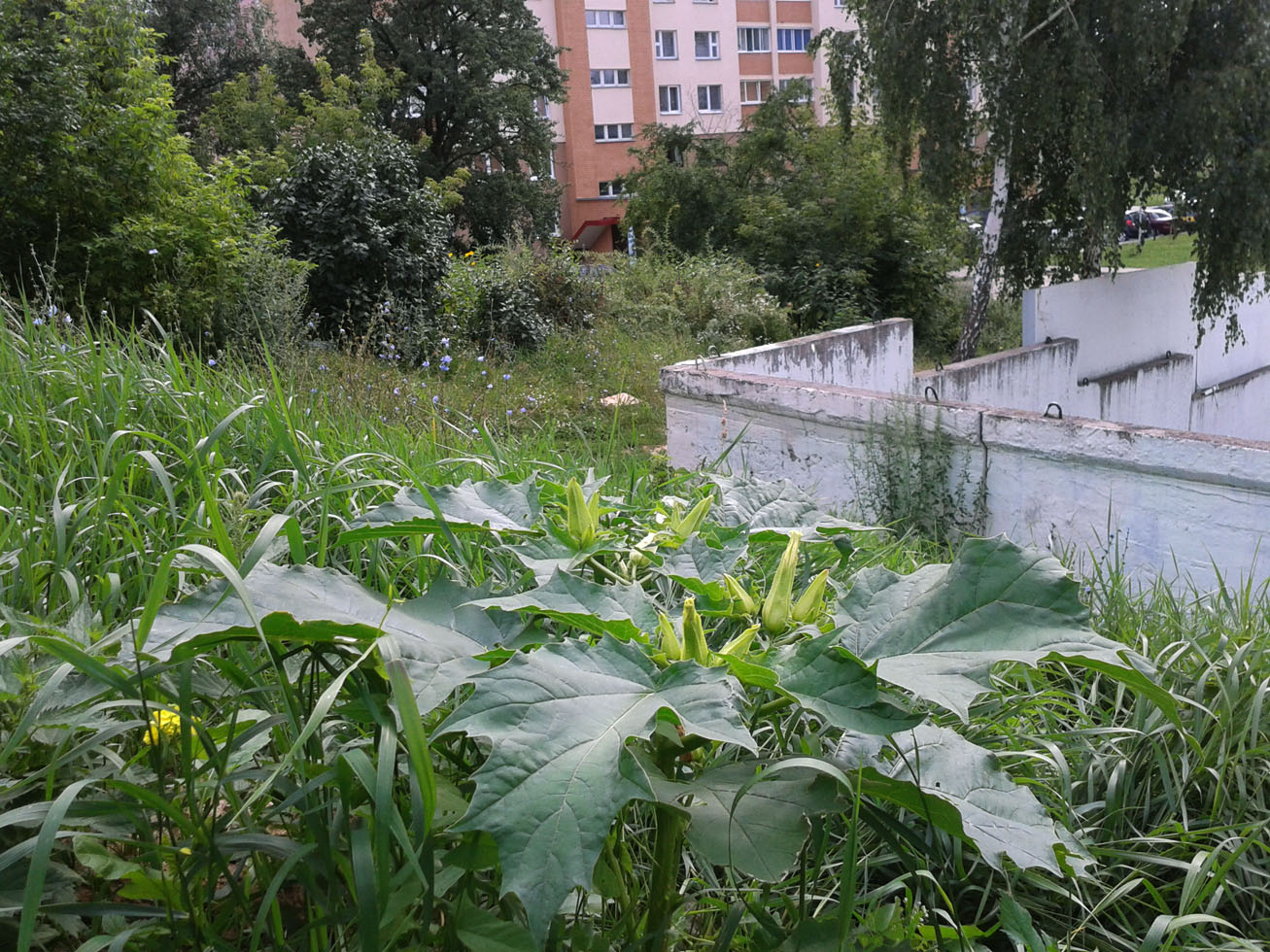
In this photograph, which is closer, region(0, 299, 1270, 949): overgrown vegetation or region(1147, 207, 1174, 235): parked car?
region(0, 299, 1270, 949): overgrown vegetation

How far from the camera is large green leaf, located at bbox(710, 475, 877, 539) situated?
181cm

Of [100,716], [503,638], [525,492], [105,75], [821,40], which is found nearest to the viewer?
[503,638]

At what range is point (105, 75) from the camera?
1032 cm

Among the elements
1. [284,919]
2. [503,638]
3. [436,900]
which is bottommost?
[284,919]

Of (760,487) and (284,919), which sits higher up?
(760,487)

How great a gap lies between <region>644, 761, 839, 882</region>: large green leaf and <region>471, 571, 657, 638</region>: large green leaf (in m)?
0.20

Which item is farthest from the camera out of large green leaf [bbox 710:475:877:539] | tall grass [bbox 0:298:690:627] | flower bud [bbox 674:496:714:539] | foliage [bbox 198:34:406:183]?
foliage [bbox 198:34:406:183]

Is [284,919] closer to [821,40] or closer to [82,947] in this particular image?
[82,947]

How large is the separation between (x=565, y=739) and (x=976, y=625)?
0.53 m

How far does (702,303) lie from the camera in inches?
585

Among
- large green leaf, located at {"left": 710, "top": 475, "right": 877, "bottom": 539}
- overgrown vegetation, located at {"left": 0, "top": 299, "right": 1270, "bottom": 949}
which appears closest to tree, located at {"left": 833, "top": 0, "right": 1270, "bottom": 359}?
overgrown vegetation, located at {"left": 0, "top": 299, "right": 1270, "bottom": 949}

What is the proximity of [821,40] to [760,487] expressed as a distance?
15.2m

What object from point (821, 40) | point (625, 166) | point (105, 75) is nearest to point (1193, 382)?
point (821, 40)

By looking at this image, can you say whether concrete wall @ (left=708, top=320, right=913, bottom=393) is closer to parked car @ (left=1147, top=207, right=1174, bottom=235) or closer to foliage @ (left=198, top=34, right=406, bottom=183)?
foliage @ (left=198, top=34, right=406, bottom=183)
